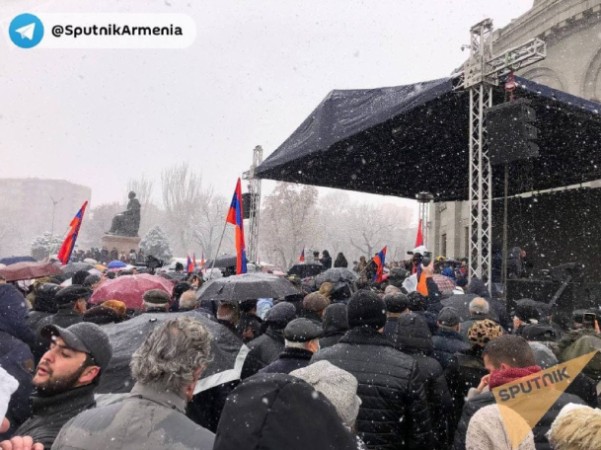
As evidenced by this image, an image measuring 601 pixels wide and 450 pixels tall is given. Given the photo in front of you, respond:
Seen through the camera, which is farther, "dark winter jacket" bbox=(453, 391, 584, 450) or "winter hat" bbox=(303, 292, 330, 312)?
"winter hat" bbox=(303, 292, 330, 312)

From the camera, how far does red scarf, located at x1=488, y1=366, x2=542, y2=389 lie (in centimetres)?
225

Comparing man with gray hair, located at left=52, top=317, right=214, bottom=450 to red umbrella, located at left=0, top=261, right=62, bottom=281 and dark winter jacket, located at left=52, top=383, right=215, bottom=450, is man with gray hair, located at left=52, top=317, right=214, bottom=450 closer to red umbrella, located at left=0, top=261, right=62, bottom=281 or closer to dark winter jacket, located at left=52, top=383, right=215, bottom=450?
dark winter jacket, located at left=52, top=383, right=215, bottom=450

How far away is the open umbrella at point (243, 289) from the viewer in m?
5.22

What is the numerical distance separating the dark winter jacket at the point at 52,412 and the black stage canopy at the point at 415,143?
9.34 meters

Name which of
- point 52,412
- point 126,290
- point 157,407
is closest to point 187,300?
point 126,290

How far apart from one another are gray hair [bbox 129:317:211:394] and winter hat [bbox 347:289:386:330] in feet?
3.92

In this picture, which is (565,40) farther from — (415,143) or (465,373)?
(465,373)

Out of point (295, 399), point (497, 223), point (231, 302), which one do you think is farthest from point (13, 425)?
point (497, 223)

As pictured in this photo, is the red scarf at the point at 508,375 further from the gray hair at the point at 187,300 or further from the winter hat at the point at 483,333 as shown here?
the gray hair at the point at 187,300

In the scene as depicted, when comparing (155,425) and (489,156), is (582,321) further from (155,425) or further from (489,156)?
(489,156)

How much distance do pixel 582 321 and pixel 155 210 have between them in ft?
324

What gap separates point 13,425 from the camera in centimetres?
304

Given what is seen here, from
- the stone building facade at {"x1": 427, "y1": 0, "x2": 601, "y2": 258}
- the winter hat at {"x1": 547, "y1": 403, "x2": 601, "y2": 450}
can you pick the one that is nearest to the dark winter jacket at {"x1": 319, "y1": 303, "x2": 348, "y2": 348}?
the winter hat at {"x1": 547, "y1": 403, "x2": 601, "y2": 450}

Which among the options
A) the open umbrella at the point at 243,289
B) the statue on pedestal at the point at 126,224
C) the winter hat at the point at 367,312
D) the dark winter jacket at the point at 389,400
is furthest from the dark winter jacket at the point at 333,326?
the statue on pedestal at the point at 126,224
